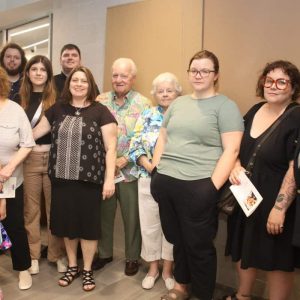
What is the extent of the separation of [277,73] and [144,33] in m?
1.36

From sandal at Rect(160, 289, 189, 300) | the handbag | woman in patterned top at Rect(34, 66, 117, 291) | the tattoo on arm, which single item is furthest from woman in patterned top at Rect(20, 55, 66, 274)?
the tattoo on arm

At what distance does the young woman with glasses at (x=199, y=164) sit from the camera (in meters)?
1.96

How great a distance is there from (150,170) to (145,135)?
0.24 m

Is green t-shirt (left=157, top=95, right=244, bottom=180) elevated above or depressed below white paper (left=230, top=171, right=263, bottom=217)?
above

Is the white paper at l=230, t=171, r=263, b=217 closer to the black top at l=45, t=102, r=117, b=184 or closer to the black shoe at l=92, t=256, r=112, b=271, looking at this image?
the black top at l=45, t=102, r=117, b=184

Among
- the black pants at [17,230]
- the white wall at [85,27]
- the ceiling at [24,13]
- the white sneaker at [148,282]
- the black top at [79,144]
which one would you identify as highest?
the ceiling at [24,13]

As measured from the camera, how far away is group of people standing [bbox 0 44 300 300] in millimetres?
1844

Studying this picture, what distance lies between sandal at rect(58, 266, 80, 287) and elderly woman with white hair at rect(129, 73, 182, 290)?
19.2 inches

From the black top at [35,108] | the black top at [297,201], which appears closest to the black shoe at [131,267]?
the black top at [35,108]

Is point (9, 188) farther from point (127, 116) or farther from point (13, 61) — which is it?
point (13, 61)

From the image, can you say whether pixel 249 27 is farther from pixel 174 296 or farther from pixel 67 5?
pixel 67 5

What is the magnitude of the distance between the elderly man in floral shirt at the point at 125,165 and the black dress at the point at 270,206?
0.92 m

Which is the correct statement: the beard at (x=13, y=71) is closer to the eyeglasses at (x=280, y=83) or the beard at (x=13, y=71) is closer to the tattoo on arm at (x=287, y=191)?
the eyeglasses at (x=280, y=83)

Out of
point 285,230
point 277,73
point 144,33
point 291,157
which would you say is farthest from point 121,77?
point 285,230
